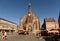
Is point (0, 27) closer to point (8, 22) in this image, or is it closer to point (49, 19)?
point (8, 22)

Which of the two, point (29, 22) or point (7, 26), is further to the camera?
point (29, 22)

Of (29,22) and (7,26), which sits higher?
(29,22)

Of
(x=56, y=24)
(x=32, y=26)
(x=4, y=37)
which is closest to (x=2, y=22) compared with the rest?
(x=32, y=26)

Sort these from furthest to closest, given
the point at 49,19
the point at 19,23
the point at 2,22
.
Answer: the point at 49,19 → the point at 19,23 → the point at 2,22

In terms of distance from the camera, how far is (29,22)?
3196 inches

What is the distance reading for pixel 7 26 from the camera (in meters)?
70.7

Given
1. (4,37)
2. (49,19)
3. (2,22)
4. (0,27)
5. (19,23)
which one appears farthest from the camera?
(49,19)

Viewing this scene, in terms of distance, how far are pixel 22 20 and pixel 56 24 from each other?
21763mm

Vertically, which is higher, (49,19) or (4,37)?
(49,19)

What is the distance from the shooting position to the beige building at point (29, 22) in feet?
244

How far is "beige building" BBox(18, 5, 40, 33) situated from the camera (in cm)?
7424

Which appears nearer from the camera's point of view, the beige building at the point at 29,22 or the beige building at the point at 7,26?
the beige building at the point at 7,26

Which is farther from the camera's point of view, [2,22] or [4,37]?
[2,22]

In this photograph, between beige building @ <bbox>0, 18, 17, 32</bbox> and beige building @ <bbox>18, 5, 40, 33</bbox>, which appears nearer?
beige building @ <bbox>0, 18, 17, 32</bbox>
